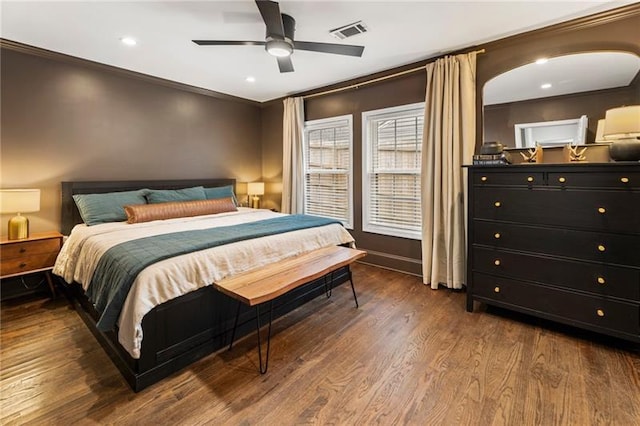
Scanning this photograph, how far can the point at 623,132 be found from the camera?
2.31 m

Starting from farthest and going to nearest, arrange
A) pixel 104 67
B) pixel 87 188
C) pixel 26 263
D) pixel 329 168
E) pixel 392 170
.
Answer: pixel 329 168
pixel 392 170
pixel 104 67
pixel 87 188
pixel 26 263

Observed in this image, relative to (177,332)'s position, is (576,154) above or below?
above

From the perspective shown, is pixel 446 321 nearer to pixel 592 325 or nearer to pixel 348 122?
pixel 592 325

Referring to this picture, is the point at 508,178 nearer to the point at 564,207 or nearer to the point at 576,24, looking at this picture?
the point at 564,207

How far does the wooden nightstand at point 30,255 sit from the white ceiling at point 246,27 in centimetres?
195

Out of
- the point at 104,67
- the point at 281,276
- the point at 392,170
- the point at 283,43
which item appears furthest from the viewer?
the point at 392,170

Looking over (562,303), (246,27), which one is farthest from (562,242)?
(246,27)

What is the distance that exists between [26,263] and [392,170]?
13.4ft

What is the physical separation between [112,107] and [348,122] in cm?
304

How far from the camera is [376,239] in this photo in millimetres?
4211

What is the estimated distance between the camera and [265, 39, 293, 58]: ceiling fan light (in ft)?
8.18

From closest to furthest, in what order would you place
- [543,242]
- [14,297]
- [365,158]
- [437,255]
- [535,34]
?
1. [543,242]
2. [535,34]
3. [14,297]
4. [437,255]
5. [365,158]

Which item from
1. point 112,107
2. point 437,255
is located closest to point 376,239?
point 437,255

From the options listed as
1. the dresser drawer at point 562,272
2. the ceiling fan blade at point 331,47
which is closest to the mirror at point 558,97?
the dresser drawer at point 562,272
